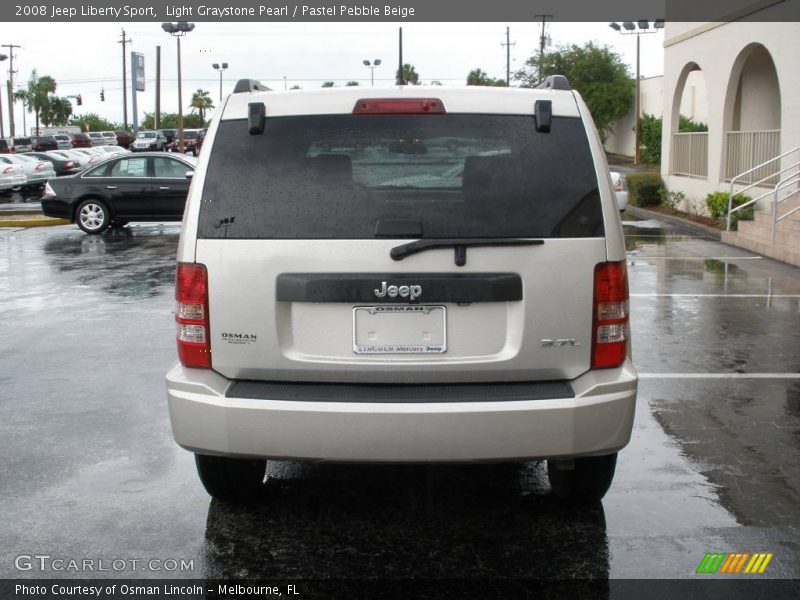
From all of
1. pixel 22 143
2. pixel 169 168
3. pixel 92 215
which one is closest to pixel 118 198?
pixel 92 215

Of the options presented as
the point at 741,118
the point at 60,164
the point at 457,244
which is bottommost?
the point at 457,244

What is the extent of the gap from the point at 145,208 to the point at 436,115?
17.0m

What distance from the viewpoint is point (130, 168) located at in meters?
20.5

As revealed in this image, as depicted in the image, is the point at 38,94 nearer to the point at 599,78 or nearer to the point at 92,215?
the point at 599,78

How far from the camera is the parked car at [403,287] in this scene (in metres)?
4.03

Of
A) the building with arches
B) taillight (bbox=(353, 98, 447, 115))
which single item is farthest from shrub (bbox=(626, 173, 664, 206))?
taillight (bbox=(353, 98, 447, 115))

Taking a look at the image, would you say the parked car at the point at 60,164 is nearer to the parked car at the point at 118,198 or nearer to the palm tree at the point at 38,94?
the parked car at the point at 118,198

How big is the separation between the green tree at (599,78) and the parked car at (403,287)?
2146 inches

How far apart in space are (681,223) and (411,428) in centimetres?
1897

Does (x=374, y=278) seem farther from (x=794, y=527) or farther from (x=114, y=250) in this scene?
(x=114, y=250)

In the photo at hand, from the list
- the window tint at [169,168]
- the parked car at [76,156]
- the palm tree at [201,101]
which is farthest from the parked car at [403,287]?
the palm tree at [201,101]

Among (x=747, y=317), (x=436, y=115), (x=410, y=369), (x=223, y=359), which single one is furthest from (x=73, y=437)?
(x=747, y=317)

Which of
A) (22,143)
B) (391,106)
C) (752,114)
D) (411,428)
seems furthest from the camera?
(22,143)

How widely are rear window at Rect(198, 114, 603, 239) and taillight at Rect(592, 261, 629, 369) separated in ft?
0.63
